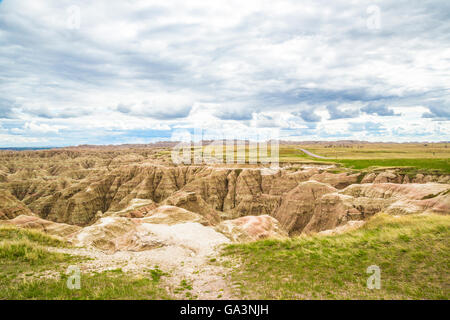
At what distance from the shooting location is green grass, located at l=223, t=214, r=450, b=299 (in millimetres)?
8484

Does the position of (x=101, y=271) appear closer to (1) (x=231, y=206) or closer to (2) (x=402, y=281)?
(2) (x=402, y=281)

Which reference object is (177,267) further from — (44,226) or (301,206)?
(301,206)

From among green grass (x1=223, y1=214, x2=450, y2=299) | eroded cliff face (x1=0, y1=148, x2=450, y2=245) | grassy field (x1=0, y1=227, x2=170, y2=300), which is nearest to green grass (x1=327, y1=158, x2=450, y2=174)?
eroded cliff face (x1=0, y1=148, x2=450, y2=245)

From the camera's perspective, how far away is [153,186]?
68.8 metres

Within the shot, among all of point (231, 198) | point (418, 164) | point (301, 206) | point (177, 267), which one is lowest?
point (231, 198)

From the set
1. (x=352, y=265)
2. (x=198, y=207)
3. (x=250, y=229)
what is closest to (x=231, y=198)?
(x=198, y=207)

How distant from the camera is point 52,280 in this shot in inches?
375

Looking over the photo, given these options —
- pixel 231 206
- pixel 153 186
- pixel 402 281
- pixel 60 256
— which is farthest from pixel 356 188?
pixel 153 186

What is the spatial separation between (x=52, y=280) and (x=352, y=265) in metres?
12.3

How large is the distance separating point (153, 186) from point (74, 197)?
66.2 ft

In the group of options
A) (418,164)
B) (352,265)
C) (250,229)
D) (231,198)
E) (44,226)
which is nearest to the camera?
(352,265)

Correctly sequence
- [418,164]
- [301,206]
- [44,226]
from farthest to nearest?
[418,164] < [301,206] < [44,226]

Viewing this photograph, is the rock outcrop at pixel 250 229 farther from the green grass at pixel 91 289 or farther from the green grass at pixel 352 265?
the green grass at pixel 91 289

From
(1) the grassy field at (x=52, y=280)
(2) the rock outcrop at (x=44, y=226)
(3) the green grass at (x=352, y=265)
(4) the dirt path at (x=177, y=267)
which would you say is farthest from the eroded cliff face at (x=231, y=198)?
(3) the green grass at (x=352, y=265)
